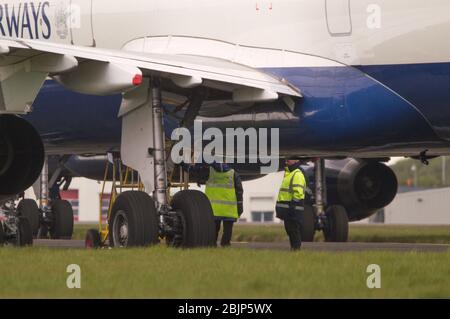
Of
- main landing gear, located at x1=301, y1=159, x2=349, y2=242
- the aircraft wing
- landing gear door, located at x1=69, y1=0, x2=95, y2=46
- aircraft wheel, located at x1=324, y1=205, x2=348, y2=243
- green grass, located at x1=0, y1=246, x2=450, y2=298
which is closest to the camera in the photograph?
green grass, located at x1=0, y1=246, x2=450, y2=298

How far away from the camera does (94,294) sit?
13312mm

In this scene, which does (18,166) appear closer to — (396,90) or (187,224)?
(187,224)

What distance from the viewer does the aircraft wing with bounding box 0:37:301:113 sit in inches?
718

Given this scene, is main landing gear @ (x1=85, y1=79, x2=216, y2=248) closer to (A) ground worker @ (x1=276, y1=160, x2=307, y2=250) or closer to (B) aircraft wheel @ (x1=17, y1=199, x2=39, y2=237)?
(A) ground worker @ (x1=276, y1=160, x2=307, y2=250)

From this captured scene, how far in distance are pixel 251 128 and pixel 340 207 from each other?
24.5 ft

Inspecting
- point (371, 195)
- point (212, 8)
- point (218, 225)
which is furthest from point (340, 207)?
point (212, 8)

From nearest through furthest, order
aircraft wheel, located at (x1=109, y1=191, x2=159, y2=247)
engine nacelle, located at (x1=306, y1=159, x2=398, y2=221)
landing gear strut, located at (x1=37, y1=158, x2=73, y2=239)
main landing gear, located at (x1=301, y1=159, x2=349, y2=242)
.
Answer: aircraft wheel, located at (x1=109, y1=191, x2=159, y2=247), main landing gear, located at (x1=301, y1=159, x2=349, y2=242), landing gear strut, located at (x1=37, y1=158, x2=73, y2=239), engine nacelle, located at (x1=306, y1=159, x2=398, y2=221)

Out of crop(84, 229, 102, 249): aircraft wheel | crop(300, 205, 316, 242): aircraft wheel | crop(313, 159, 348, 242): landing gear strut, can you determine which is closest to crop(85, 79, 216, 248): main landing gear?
crop(84, 229, 102, 249): aircraft wheel

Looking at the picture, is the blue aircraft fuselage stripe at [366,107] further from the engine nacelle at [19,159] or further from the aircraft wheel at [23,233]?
the aircraft wheel at [23,233]

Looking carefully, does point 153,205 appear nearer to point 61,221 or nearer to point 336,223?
point 336,223

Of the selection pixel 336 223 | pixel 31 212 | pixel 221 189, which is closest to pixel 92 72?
pixel 221 189

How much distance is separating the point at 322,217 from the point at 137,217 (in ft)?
30.1

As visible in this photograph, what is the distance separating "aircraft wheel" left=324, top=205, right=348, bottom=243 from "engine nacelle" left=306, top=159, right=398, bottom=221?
5.62ft

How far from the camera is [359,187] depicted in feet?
99.0
